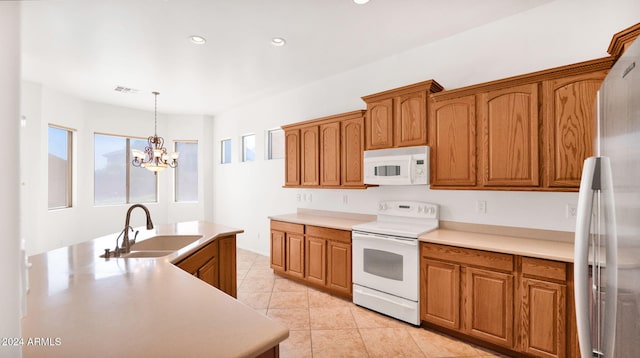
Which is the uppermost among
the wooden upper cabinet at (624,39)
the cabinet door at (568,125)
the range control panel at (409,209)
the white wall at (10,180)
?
the wooden upper cabinet at (624,39)

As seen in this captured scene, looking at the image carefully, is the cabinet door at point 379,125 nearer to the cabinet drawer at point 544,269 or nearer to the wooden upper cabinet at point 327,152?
the wooden upper cabinet at point 327,152

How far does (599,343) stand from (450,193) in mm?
1990

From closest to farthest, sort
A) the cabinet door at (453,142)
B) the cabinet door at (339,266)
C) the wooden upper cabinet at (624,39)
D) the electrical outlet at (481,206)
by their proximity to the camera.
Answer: the wooden upper cabinet at (624,39) → the cabinet door at (453,142) → the electrical outlet at (481,206) → the cabinet door at (339,266)

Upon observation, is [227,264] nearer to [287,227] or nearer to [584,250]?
[287,227]

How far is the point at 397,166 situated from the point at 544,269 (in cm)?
149

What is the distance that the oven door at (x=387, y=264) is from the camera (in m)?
2.61

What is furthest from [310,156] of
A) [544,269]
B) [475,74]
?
[544,269]

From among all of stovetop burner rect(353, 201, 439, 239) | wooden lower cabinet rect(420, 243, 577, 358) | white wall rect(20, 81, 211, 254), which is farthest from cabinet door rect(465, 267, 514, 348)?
white wall rect(20, 81, 211, 254)

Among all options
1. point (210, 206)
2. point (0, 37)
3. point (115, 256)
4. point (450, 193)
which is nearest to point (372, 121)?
point (450, 193)

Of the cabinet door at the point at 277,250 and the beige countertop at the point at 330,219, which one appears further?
the cabinet door at the point at 277,250

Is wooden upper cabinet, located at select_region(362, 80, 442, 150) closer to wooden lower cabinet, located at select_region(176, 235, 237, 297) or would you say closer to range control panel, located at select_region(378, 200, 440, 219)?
range control panel, located at select_region(378, 200, 440, 219)

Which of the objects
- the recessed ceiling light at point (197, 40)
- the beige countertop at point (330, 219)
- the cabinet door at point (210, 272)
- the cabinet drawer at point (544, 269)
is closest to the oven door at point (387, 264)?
the beige countertop at point (330, 219)

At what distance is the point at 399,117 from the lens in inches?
119

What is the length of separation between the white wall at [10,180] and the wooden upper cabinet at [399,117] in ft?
9.45
